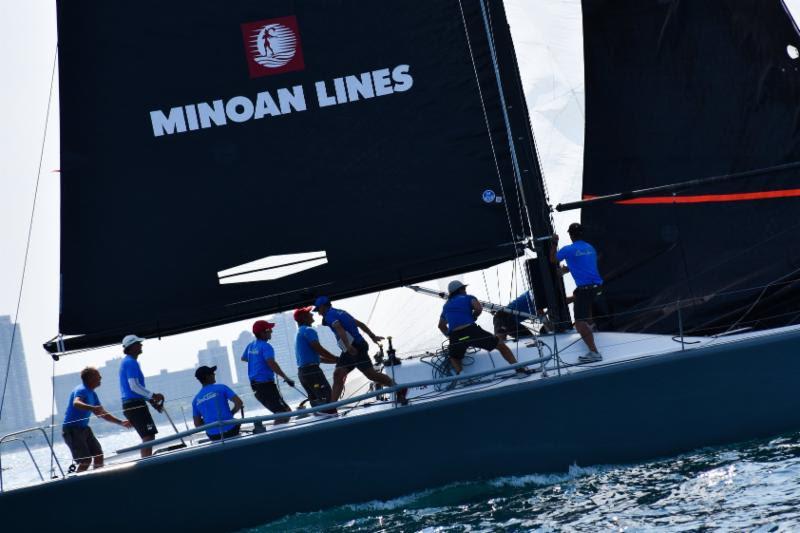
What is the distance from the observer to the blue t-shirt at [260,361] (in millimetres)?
8355

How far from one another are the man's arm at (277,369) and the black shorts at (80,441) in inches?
52.2

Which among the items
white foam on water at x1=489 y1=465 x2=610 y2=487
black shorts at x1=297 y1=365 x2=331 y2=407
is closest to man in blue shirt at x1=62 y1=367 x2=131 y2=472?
black shorts at x1=297 y1=365 x2=331 y2=407

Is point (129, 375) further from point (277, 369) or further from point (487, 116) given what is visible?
point (487, 116)

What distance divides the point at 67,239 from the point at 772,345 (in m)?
5.01

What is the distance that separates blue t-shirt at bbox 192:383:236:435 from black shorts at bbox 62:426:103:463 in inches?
29.0

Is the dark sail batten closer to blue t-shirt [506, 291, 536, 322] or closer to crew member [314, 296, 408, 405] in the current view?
crew member [314, 296, 408, 405]

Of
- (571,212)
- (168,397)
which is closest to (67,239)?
(168,397)

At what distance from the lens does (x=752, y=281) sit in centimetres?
848

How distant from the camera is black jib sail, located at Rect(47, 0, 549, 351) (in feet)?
27.3

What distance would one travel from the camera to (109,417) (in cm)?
783

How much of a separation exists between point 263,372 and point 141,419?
95 cm

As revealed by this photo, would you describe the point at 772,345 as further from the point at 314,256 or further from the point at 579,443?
the point at 314,256

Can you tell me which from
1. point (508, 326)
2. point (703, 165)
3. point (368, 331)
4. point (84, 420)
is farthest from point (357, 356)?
point (703, 165)

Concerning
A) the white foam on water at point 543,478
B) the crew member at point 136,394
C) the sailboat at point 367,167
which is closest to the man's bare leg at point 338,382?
the sailboat at point 367,167
